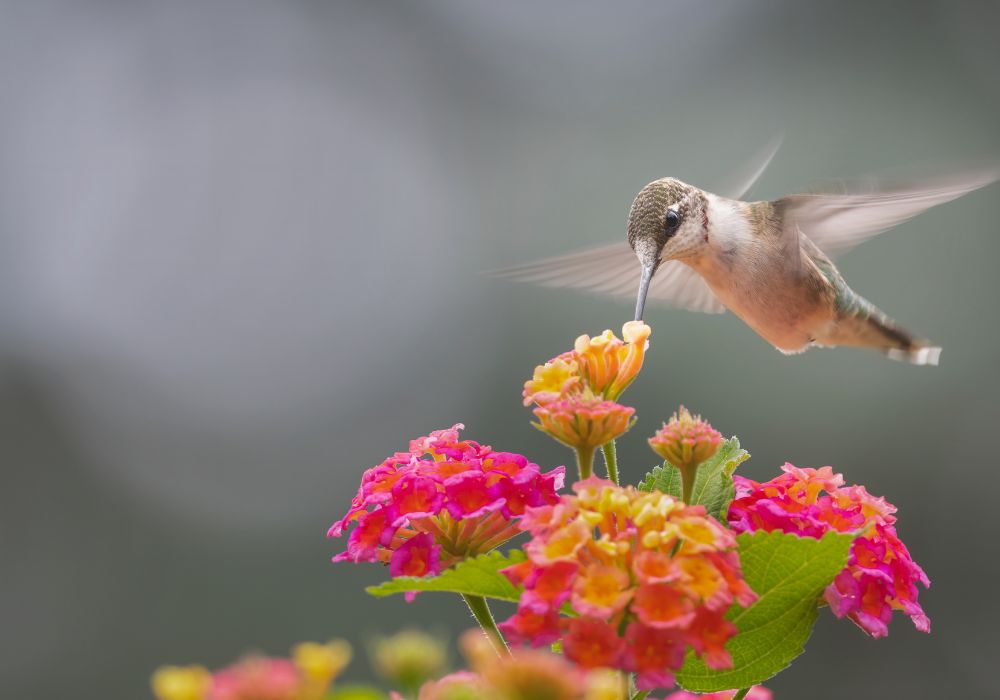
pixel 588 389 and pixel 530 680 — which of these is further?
pixel 588 389

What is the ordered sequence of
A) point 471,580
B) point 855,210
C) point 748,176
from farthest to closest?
point 748,176 → point 855,210 → point 471,580

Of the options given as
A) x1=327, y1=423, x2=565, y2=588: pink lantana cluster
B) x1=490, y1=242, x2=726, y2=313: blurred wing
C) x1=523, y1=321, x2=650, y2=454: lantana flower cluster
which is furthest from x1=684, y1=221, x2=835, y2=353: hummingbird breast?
x1=327, y1=423, x2=565, y2=588: pink lantana cluster


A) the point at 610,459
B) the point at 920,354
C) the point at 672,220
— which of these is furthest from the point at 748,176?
the point at 610,459

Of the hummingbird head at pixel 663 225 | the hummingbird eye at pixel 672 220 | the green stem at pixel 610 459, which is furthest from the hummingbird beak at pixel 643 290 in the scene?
the green stem at pixel 610 459

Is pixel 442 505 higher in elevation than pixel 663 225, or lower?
lower

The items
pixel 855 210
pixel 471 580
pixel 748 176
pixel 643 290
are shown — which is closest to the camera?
pixel 471 580

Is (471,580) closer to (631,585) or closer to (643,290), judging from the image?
(631,585)

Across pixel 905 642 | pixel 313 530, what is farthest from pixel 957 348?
pixel 313 530
